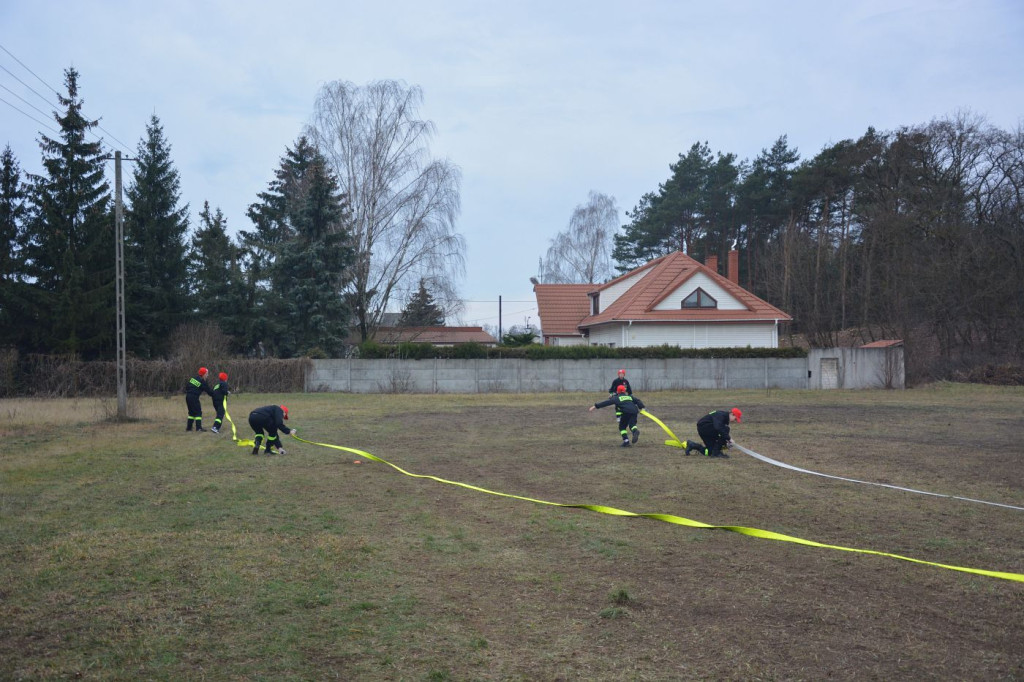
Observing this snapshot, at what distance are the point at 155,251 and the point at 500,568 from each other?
39809 millimetres

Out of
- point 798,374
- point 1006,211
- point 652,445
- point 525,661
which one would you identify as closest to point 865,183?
point 1006,211

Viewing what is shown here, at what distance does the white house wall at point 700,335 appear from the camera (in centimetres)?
4041

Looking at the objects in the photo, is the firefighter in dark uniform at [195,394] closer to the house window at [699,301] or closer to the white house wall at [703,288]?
the white house wall at [703,288]

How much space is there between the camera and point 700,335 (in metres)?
40.4

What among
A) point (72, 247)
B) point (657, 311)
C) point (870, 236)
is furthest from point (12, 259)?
point (870, 236)

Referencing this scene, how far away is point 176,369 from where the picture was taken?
1316 inches

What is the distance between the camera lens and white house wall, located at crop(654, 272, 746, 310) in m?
40.8

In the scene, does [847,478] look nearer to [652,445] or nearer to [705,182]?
[652,445]

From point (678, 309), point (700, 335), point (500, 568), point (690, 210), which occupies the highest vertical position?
point (690, 210)

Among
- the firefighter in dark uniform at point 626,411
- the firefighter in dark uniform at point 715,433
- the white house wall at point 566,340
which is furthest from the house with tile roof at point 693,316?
the firefighter in dark uniform at point 715,433

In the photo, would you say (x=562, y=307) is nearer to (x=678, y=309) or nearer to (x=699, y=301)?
(x=678, y=309)

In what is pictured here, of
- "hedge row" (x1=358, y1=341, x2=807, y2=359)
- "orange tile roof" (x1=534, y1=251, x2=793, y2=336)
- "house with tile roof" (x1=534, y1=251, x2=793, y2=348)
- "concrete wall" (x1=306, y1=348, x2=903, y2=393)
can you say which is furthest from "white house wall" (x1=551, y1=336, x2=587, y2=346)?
"concrete wall" (x1=306, y1=348, x2=903, y2=393)

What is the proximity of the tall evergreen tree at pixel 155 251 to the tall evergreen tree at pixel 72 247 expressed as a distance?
1.64 meters

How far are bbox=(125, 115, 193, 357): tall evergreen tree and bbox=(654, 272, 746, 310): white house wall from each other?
89.1 ft
